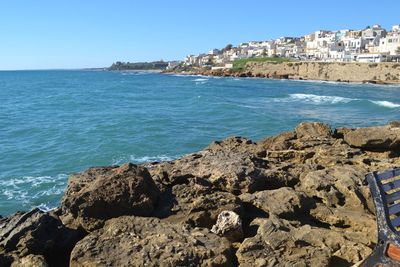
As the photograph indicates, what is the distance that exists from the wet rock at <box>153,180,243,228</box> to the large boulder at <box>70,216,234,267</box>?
760 millimetres

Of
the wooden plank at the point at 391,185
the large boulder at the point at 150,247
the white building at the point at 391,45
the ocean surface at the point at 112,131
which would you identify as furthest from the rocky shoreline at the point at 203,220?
the white building at the point at 391,45

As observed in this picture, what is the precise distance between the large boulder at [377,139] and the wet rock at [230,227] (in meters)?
7.61

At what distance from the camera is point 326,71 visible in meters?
91.9

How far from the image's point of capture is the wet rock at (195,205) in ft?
22.5

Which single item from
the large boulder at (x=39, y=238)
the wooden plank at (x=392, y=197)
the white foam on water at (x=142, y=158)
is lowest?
the white foam on water at (x=142, y=158)

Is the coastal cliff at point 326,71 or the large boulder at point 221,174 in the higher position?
the large boulder at point 221,174

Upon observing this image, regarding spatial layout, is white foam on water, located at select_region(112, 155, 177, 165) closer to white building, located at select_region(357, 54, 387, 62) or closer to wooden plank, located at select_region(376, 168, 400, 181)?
wooden plank, located at select_region(376, 168, 400, 181)

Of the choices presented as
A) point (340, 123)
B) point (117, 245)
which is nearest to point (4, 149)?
point (117, 245)

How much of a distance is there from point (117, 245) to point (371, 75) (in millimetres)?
84431

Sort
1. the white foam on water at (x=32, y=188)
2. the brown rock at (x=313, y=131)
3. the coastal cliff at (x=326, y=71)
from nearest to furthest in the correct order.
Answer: the white foam on water at (x=32, y=188) → the brown rock at (x=313, y=131) → the coastal cliff at (x=326, y=71)

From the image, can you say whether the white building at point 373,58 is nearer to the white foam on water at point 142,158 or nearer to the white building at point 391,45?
the white building at point 391,45

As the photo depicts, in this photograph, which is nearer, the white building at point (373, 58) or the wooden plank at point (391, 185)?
the wooden plank at point (391, 185)

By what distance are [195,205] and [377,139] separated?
776 centimetres

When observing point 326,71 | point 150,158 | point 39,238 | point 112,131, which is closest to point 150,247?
point 39,238
